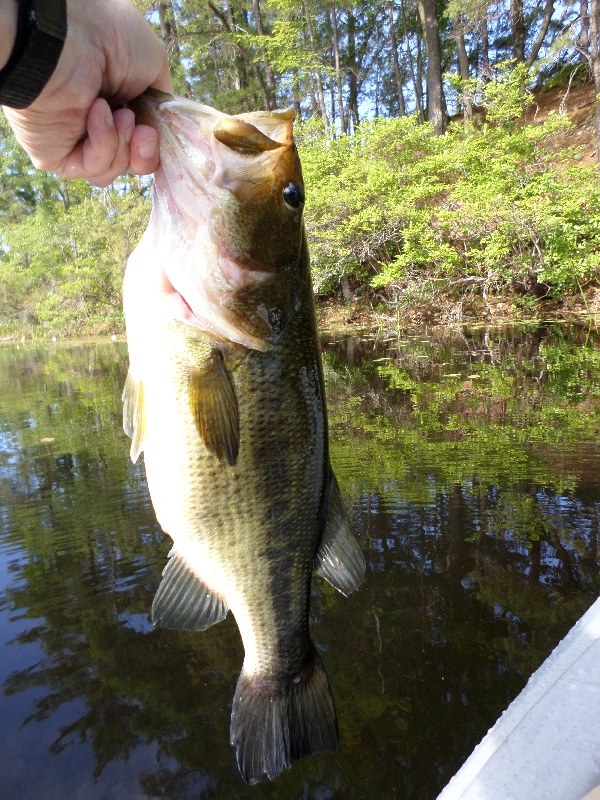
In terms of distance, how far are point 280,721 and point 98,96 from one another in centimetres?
194

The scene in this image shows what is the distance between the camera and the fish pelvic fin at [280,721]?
67.4 inches

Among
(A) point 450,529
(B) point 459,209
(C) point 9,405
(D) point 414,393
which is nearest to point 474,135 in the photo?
(B) point 459,209

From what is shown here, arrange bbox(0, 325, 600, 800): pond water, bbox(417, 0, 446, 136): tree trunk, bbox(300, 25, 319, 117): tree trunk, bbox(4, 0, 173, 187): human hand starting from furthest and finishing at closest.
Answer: bbox(300, 25, 319, 117): tree trunk, bbox(417, 0, 446, 136): tree trunk, bbox(0, 325, 600, 800): pond water, bbox(4, 0, 173, 187): human hand

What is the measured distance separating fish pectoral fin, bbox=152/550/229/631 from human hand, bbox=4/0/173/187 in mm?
1229

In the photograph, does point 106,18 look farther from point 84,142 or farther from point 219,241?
point 219,241

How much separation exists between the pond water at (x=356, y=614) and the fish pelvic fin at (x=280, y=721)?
665 mm

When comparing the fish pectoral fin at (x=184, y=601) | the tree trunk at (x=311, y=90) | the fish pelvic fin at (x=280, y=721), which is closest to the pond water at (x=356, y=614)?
the fish pelvic fin at (x=280, y=721)

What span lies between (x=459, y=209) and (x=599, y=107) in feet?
14.1

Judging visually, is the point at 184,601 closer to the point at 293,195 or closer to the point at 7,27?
the point at 293,195

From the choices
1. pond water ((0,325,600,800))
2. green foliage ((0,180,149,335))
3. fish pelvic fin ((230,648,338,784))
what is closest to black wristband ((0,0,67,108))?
fish pelvic fin ((230,648,338,784))

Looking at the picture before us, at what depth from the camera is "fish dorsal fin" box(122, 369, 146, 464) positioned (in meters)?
1.76

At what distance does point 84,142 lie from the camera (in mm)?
1660

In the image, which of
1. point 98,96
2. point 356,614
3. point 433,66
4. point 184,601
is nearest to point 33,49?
point 98,96

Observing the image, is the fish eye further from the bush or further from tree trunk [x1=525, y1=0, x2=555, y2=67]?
tree trunk [x1=525, y1=0, x2=555, y2=67]
